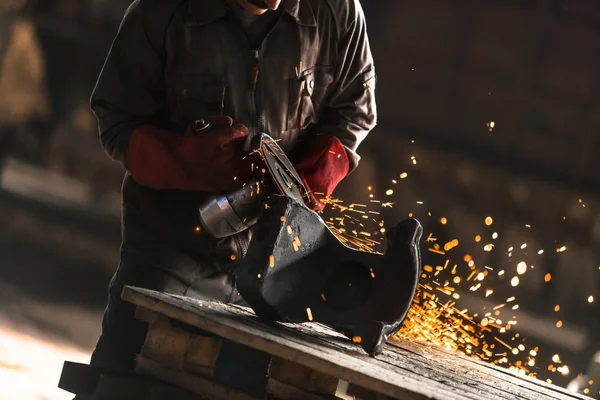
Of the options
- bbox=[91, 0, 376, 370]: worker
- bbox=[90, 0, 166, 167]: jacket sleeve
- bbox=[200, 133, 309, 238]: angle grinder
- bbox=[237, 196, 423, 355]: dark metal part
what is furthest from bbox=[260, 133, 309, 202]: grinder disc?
bbox=[90, 0, 166, 167]: jacket sleeve

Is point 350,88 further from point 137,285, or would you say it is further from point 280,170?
point 137,285

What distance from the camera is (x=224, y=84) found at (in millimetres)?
3336

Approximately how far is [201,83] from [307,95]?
38 cm

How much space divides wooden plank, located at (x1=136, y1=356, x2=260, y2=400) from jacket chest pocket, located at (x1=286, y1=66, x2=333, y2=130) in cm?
117

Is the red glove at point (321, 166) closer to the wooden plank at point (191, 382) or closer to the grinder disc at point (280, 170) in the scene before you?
the grinder disc at point (280, 170)

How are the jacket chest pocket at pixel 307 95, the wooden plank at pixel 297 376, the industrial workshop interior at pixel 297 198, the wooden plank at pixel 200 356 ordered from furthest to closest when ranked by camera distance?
the jacket chest pocket at pixel 307 95, the industrial workshop interior at pixel 297 198, the wooden plank at pixel 200 356, the wooden plank at pixel 297 376

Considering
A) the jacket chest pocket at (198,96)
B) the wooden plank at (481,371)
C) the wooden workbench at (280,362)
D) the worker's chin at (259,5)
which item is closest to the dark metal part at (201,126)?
the jacket chest pocket at (198,96)

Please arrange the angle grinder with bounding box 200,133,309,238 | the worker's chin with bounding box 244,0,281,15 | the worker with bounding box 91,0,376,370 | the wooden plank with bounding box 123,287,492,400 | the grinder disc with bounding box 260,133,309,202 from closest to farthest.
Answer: the wooden plank with bounding box 123,287,492,400, the grinder disc with bounding box 260,133,309,202, the angle grinder with bounding box 200,133,309,238, the worker's chin with bounding box 244,0,281,15, the worker with bounding box 91,0,376,370

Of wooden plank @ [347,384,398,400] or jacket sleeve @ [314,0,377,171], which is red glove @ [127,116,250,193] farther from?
wooden plank @ [347,384,398,400]

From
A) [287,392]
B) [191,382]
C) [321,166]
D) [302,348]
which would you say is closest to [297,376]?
[287,392]

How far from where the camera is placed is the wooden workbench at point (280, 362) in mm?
2223

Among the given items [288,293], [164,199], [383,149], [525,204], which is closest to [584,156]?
[525,204]

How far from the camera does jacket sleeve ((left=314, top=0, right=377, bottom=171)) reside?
3.53 m

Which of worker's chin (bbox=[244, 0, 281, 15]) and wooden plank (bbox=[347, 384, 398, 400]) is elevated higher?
worker's chin (bbox=[244, 0, 281, 15])
